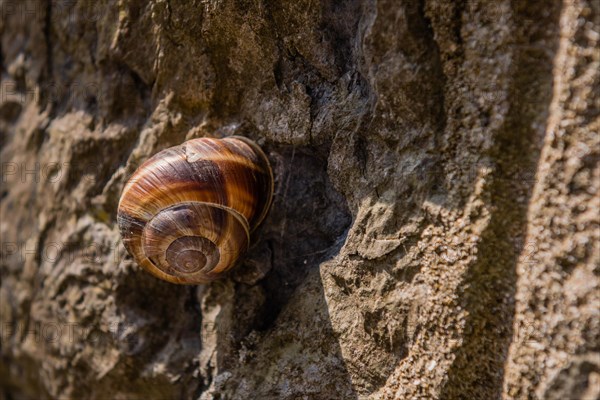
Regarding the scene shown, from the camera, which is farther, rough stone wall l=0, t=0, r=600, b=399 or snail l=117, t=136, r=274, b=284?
snail l=117, t=136, r=274, b=284

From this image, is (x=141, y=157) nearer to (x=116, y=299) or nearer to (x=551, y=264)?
(x=116, y=299)

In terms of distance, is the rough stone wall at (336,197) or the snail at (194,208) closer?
the rough stone wall at (336,197)

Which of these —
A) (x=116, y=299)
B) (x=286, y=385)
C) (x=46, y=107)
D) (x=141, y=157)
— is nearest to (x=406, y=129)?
(x=286, y=385)

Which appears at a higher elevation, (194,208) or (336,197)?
(336,197)

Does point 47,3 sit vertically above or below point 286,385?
above
